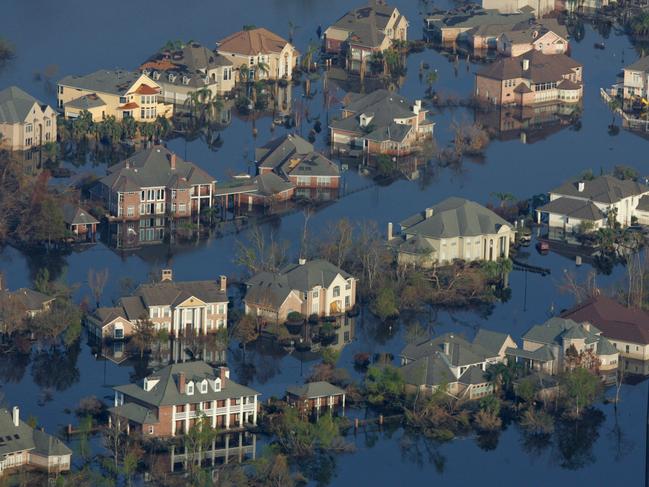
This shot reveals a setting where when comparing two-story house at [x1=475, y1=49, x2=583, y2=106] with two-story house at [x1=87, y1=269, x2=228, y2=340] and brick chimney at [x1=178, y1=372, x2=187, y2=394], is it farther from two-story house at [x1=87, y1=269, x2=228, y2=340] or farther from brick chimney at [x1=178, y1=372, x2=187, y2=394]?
brick chimney at [x1=178, y1=372, x2=187, y2=394]

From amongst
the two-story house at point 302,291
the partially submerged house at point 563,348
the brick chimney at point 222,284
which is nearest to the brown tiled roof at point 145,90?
the two-story house at point 302,291

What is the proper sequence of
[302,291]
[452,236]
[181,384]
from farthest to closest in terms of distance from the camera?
[452,236] → [302,291] → [181,384]

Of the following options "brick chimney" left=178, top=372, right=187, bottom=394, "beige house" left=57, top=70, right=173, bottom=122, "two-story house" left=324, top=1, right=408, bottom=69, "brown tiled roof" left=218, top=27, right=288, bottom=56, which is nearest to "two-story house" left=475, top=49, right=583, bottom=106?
"two-story house" left=324, top=1, right=408, bottom=69

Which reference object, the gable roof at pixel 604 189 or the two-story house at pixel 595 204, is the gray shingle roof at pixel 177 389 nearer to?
the two-story house at pixel 595 204

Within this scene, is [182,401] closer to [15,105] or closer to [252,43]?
[15,105]

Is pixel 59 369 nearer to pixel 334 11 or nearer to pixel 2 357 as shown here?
pixel 2 357

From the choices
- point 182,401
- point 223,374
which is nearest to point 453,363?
point 223,374
